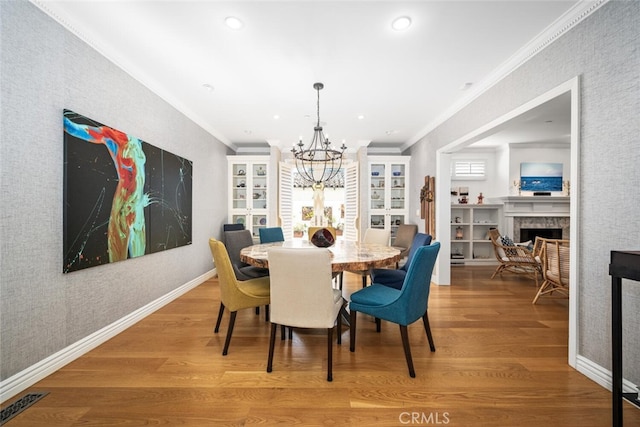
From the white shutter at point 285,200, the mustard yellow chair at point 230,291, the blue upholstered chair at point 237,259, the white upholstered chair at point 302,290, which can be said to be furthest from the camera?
the white shutter at point 285,200

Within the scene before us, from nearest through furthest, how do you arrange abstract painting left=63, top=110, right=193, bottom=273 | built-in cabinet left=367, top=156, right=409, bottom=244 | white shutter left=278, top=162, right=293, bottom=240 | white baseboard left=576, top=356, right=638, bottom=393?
white baseboard left=576, top=356, right=638, bottom=393 < abstract painting left=63, top=110, right=193, bottom=273 < white shutter left=278, top=162, right=293, bottom=240 < built-in cabinet left=367, top=156, right=409, bottom=244

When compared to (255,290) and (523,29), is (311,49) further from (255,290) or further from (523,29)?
(255,290)

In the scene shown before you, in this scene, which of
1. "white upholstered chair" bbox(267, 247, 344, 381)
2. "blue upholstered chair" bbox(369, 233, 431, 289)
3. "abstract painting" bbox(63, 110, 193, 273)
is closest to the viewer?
"white upholstered chair" bbox(267, 247, 344, 381)

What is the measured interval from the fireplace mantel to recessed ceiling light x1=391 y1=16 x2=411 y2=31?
4691 millimetres

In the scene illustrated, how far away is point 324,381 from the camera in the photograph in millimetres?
1787

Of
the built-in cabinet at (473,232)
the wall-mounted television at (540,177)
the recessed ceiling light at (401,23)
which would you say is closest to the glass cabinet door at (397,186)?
the built-in cabinet at (473,232)

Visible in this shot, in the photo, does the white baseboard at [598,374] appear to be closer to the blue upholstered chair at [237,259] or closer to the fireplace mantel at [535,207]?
the blue upholstered chair at [237,259]

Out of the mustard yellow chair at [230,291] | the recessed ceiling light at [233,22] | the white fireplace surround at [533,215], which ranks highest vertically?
the recessed ceiling light at [233,22]

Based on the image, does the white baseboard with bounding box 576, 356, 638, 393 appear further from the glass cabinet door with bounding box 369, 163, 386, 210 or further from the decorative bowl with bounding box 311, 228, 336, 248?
the glass cabinet door with bounding box 369, 163, 386, 210

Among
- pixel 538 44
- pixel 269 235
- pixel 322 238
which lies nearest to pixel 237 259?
pixel 269 235

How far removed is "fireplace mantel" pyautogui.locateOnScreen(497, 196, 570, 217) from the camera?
538 centimetres

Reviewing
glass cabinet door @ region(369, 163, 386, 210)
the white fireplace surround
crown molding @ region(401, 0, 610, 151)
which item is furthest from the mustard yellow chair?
the white fireplace surround

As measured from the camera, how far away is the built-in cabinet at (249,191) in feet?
17.4

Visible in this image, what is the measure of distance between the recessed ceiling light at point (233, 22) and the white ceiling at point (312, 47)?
0.03 m
